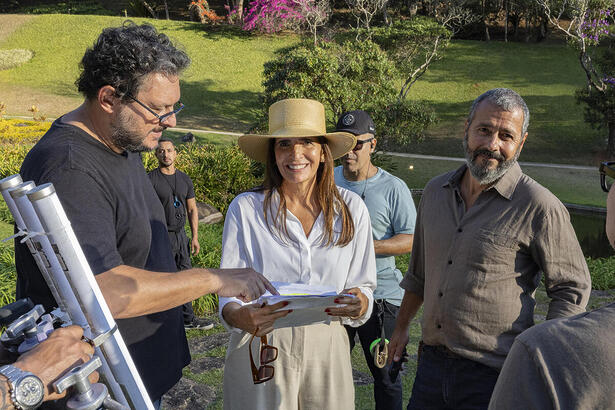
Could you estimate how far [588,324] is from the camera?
116 cm

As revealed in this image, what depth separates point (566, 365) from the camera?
3.68 ft

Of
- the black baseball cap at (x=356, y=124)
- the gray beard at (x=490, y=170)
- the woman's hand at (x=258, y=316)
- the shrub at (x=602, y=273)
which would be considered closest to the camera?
the woman's hand at (x=258, y=316)

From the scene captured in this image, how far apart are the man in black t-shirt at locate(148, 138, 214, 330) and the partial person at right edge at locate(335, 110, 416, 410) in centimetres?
235

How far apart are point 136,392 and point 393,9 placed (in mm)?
39499

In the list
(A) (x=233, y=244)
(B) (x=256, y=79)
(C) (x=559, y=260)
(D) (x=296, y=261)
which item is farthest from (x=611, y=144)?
(A) (x=233, y=244)

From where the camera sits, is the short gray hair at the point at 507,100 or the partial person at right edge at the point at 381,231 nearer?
the short gray hair at the point at 507,100

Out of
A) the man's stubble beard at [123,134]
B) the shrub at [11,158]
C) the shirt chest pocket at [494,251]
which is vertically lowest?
the shrub at [11,158]

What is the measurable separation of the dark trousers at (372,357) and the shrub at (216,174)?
335 inches

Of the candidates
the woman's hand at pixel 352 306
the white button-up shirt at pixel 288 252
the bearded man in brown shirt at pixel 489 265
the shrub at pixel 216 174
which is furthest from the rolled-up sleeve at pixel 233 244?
the shrub at pixel 216 174

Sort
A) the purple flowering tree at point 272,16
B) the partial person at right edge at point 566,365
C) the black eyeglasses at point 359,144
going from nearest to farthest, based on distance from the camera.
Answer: the partial person at right edge at point 566,365
the black eyeglasses at point 359,144
the purple flowering tree at point 272,16

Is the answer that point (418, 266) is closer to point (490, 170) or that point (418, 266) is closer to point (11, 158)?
point (490, 170)

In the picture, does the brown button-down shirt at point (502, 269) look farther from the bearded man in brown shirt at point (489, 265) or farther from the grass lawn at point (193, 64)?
the grass lawn at point (193, 64)

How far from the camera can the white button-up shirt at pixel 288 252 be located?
110 inches

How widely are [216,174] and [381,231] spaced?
28.7ft
